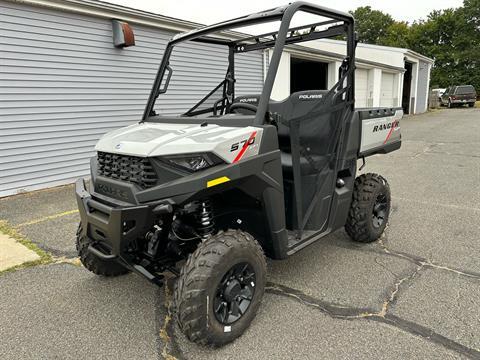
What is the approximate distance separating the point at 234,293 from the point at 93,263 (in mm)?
1405

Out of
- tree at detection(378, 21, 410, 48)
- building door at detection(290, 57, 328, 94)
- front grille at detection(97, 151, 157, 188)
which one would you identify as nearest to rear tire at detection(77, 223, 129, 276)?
front grille at detection(97, 151, 157, 188)

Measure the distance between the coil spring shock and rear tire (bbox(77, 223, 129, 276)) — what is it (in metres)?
0.91

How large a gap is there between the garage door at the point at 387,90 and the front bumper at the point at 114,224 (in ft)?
68.7

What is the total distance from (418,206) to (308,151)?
9.43 ft

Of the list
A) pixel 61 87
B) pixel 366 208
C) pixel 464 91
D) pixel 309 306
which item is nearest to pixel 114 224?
pixel 309 306

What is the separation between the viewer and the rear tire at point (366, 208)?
379cm

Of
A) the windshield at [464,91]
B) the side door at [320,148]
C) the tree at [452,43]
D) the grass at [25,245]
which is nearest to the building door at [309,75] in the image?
the side door at [320,148]

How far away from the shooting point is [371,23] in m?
62.7

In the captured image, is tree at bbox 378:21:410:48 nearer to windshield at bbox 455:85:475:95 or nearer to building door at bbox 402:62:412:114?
windshield at bbox 455:85:475:95

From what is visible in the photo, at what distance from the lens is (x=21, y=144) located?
6.54 m

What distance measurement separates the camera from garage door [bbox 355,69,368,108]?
62.3 ft

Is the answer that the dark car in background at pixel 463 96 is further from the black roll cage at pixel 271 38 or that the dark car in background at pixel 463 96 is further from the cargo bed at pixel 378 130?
the black roll cage at pixel 271 38

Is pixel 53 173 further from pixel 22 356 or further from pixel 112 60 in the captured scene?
pixel 22 356

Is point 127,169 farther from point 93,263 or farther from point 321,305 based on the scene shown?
point 321,305
